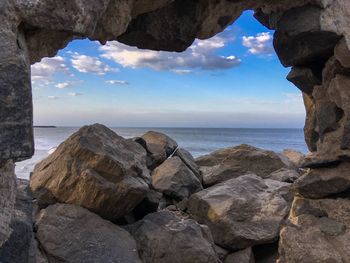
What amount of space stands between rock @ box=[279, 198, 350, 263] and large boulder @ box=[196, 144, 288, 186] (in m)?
5.47

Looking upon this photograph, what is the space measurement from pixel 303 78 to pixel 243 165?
605 centimetres

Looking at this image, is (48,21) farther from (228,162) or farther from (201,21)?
(228,162)

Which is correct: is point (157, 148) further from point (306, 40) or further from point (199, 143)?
point (199, 143)

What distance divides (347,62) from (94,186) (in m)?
3.74

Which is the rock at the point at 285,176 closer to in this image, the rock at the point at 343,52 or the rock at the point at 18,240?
the rock at the point at 343,52

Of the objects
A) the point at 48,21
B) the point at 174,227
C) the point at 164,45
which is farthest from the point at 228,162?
the point at 48,21

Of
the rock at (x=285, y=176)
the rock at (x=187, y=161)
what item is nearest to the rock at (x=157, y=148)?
the rock at (x=187, y=161)

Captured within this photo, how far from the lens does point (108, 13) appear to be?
395 cm

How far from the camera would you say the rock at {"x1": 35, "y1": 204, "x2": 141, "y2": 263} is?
591cm

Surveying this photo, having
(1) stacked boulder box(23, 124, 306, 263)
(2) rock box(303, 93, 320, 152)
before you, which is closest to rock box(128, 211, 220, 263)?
(1) stacked boulder box(23, 124, 306, 263)

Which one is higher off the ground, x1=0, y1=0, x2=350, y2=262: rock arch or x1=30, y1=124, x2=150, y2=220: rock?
x1=0, y1=0, x2=350, y2=262: rock arch

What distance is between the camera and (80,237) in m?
6.05

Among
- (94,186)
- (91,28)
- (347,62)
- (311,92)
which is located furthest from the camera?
(94,186)

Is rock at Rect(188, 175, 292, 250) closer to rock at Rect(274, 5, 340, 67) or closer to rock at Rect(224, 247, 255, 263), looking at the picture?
rock at Rect(224, 247, 255, 263)
